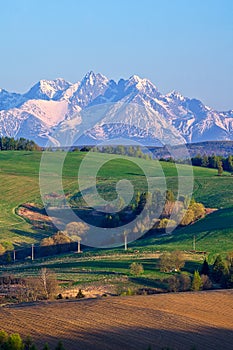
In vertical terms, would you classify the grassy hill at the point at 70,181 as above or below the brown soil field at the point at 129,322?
above

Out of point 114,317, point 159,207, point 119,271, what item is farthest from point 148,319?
point 159,207

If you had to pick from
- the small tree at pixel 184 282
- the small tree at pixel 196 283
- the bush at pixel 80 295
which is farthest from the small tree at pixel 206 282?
the bush at pixel 80 295

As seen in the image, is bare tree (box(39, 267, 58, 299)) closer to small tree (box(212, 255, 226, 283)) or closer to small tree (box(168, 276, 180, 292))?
small tree (box(168, 276, 180, 292))

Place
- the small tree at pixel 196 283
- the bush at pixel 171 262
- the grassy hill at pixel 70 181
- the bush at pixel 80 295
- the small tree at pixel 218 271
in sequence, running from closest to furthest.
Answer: the bush at pixel 80 295 < the small tree at pixel 196 283 < the small tree at pixel 218 271 < the bush at pixel 171 262 < the grassy hill at pixel 70 181

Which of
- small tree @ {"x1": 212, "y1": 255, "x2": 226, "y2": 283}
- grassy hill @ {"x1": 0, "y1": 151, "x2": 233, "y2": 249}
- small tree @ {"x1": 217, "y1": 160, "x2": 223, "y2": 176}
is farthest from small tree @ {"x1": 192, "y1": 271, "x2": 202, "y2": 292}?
small tree @ {"x1": 217, "y1": 160, "x2": 223, "y2": 176}

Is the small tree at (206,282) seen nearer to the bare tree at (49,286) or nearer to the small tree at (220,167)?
the bare tree at (49,286)

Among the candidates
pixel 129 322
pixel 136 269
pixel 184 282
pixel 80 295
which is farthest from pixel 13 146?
pixel 129 322
